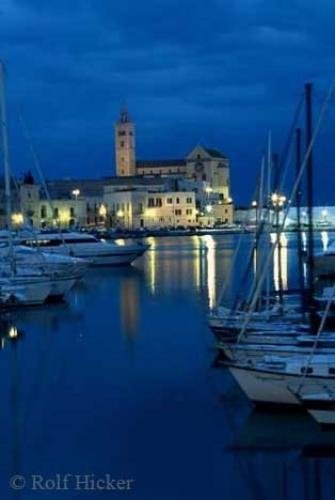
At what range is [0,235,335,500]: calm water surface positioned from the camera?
33.0ft

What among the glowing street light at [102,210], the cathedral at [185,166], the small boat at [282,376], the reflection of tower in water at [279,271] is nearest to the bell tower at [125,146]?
the cathedral at [185,166]

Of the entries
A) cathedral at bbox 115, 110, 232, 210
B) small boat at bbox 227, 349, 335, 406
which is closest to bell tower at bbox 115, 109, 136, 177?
cathedral at bbox 115, 110, 232, 210

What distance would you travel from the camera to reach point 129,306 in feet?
92.2

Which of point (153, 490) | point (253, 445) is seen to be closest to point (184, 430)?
point (253, 445)

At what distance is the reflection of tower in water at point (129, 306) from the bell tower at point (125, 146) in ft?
415

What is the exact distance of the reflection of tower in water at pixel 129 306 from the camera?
862 inches

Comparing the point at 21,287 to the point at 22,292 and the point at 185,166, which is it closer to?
the point at 22,292

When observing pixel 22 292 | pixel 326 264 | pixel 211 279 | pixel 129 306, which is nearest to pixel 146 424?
pixel 22 292

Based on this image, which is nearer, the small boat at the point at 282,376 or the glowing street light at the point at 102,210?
the small boat at the point at 282,376

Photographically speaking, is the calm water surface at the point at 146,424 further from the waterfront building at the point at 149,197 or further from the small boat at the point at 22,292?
the waterfront building at the point at 149,197

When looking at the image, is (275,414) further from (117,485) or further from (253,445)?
(117,485)

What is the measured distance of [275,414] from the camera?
39.6ft

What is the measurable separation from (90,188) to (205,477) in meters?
136

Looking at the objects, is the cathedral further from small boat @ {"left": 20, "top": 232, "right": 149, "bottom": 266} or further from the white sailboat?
the white sailboat
